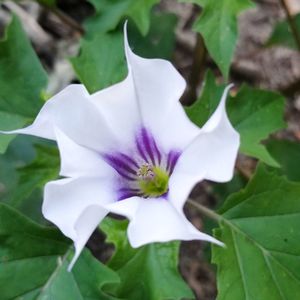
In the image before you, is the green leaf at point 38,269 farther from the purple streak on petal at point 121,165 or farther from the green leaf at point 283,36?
the green leaf at point 283,36

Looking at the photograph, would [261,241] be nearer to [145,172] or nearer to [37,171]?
[145,172]

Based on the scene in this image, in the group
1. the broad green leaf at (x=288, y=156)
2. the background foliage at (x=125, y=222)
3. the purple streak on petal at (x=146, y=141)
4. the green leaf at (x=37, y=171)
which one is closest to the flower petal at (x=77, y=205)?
the purple streak on petal at (x=146, y=141)

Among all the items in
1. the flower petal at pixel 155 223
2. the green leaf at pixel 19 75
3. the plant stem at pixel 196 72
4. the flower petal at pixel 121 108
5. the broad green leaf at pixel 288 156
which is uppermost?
the flower petal at pixel 121 108

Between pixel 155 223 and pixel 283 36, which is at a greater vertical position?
pixel 155 223

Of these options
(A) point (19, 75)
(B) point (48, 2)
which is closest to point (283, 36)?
(B) point (48, 2)

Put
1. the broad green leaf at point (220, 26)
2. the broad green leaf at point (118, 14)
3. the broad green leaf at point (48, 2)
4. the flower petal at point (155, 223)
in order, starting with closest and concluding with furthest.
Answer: the flower petal at point (155, 223) < the broad green leaf at point (220, 26) < the broad green leaf at point (118, 14) < the broad green leaf at point (48, 2)

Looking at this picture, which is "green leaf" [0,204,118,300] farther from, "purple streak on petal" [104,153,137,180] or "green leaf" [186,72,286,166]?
"green leaf" [186,72,286,166]
